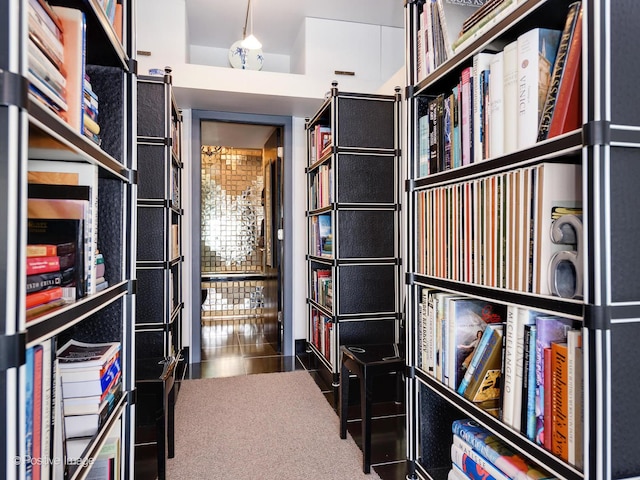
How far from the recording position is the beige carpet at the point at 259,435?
1940 mm

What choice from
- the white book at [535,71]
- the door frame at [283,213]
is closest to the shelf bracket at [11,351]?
the white book at [535,71]

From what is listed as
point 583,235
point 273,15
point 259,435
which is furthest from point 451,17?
point 273,15

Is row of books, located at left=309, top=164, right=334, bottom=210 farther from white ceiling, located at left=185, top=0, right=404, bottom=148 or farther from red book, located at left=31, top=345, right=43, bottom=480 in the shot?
red book, located at left=31, top=345, right=43, bottom=480

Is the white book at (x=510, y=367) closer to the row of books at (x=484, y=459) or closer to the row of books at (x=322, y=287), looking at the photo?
the row of books at (x=484, y=459)

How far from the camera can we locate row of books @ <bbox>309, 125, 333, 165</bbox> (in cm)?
321

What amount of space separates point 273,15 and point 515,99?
295 cm

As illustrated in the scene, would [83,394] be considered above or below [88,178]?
below

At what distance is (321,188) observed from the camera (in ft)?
10.8

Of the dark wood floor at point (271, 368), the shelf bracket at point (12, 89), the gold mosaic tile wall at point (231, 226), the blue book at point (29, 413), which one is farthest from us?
the gold mosaic tile wall at point (231, 226)

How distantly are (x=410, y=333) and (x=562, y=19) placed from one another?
114 centimetres

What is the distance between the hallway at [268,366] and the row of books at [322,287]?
58 cm

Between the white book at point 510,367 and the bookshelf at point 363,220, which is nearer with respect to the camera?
the white book at point 510,367

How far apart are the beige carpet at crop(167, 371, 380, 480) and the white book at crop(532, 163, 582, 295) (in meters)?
1.38

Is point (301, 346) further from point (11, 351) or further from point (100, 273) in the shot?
point (11, 351)
